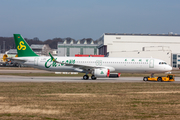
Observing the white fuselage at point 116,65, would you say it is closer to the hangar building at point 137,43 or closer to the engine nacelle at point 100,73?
the engine nacelle at point 100,73

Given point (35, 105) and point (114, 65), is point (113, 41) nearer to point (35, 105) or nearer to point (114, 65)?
point (114, 65)

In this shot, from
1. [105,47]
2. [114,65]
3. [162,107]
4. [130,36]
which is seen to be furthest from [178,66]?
[162,107]

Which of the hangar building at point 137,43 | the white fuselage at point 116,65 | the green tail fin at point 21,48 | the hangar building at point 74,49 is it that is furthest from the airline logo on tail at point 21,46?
Answer: the hangar building at point 74,49

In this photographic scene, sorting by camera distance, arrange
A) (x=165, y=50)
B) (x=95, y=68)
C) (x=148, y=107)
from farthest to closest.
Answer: (x=165, y=50) < (x=95, y=68) < (x=148, y=107)

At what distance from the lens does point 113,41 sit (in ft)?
327

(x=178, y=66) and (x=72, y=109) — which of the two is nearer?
(x=72, y=109)

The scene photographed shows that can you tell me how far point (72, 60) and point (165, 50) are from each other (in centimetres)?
6175

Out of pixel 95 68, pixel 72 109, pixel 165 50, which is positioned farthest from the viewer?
pixel 165 50

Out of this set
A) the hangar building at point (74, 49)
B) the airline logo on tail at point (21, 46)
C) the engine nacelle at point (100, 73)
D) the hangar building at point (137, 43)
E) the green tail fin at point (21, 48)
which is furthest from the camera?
the hangar building at point (74, 49)

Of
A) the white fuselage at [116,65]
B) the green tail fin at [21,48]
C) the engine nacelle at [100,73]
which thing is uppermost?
the green tail fin at [21,48]

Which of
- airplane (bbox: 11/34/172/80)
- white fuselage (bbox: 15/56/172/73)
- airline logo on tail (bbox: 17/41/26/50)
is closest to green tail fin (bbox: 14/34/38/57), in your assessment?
airline logo on tail (bbox: 17/41/26/50)

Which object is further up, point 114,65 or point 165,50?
point 165,50

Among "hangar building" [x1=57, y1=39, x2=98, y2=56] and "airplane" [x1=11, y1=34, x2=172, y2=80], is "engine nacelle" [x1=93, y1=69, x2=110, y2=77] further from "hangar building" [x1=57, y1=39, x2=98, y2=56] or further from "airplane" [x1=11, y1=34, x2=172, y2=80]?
"hangar building" [x1=57, y1=39, x2=98, y2=56]

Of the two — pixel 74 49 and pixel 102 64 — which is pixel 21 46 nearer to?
pixel 102 64
